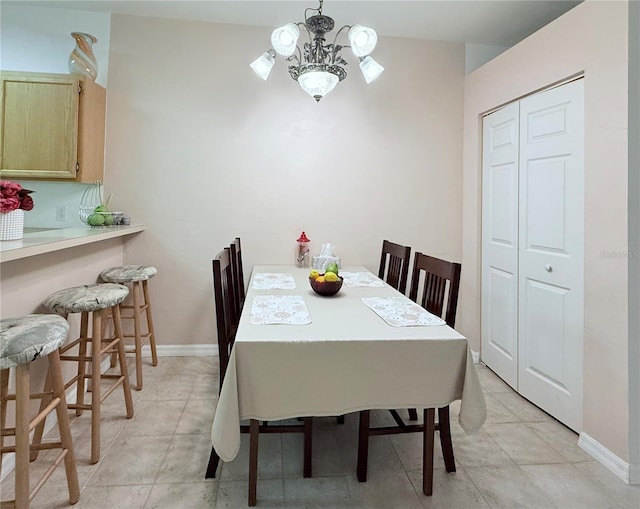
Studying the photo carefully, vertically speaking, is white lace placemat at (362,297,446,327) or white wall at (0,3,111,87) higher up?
white wall at (0,3,111,87)

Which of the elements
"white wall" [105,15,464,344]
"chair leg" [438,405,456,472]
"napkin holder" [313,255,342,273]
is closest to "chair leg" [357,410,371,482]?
"chair leg" [438,405,456,472]

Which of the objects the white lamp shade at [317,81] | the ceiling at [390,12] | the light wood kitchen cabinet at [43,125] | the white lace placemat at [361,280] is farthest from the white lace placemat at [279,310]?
the ceiling at [390,12]

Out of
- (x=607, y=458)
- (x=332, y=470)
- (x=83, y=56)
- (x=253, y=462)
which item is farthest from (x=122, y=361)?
(x=607, y=458)

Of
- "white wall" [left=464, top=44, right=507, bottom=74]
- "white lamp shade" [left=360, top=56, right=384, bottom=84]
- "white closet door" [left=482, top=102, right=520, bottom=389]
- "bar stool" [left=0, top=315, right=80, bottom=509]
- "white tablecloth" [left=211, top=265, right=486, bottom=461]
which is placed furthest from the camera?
"white wall" [left=464, top=44, right=507, bottom=74]

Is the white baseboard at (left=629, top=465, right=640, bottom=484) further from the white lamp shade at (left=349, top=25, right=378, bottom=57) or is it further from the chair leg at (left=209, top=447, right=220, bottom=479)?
the white lamp shade at (left=349, top=25, right=378, bottom=57)

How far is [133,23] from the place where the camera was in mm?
2943

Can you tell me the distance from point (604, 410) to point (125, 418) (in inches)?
98.5

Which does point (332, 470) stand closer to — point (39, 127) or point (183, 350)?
point (183, 350)

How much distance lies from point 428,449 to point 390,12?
2.85 m

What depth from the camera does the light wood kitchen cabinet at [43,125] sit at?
256cm

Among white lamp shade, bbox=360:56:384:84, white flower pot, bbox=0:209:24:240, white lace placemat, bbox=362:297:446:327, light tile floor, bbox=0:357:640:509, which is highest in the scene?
white lamp shade, bbox=360:56:384:84

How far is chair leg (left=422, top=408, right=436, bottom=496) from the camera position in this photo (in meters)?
1.54

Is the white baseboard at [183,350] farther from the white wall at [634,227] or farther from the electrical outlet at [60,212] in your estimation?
the white wall at [634,227]

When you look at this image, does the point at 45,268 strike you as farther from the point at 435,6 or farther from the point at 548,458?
the point at 435,6
